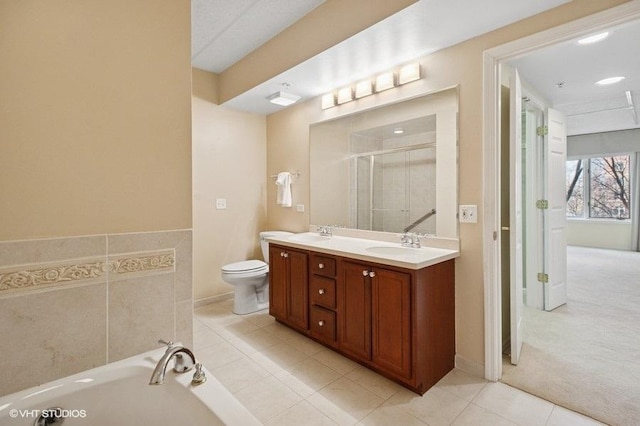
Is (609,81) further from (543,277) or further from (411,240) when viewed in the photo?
(411,240)

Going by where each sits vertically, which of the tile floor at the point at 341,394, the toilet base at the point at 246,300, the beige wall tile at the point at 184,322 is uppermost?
the beige wall tile at the point at 184,322

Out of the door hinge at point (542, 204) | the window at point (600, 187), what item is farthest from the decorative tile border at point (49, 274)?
the window at point (600, 187)

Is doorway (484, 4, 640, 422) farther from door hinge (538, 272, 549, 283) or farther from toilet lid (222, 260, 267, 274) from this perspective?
toilet lid (222, 260, 267, 274)

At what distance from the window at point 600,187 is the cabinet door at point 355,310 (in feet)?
25.0

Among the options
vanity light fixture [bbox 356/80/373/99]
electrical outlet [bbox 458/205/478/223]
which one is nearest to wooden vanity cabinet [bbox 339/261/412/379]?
electrical outlet [bbox 458/205/478/223]

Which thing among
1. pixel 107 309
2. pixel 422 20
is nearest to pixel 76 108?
pixel 107 309

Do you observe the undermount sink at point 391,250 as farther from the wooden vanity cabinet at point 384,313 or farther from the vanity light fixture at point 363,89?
the vanity light fixture at point 363,89

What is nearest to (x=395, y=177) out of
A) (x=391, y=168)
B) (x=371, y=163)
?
(x=391, y=168)

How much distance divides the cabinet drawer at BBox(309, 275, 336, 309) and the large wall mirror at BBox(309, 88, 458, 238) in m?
0.73

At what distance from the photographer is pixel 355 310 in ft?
6.88

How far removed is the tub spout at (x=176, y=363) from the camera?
1.06m

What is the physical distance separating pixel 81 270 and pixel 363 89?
2.41 m

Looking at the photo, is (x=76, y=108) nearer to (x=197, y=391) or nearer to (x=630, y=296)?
(x=197, y=391)

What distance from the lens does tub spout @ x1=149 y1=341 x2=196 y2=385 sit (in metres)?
1.06
